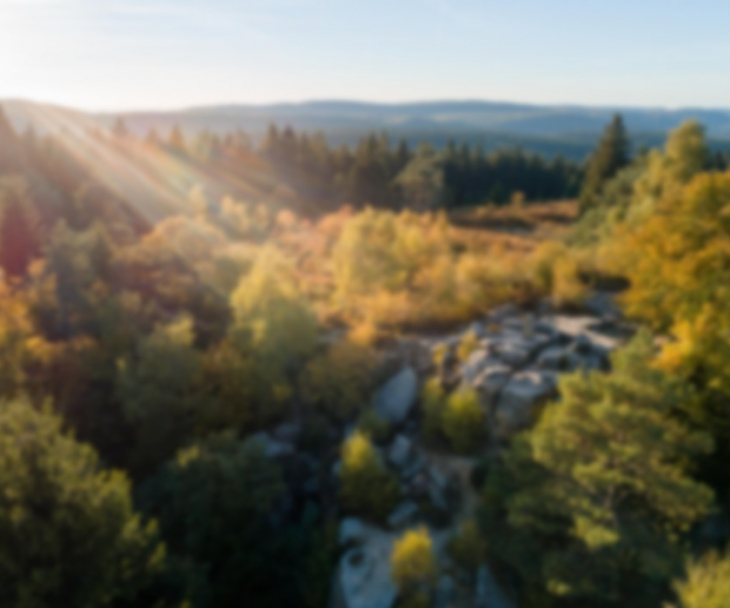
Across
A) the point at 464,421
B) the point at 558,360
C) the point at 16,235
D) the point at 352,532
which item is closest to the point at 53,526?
the point at 352,532

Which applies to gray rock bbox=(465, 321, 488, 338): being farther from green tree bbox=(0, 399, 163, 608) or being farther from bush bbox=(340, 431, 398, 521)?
green tree bbox=(0, 399, 163, 608)

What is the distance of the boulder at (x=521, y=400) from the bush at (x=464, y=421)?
85 cm

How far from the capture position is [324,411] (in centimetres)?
2117

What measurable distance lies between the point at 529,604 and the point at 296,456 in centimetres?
962

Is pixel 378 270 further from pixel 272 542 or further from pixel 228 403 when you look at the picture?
pixel 272 542

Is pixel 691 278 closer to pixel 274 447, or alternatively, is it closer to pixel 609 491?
pixel 609 491

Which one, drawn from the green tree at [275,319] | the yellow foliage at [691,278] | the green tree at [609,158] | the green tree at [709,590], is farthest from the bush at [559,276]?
the green tree at [609,158]

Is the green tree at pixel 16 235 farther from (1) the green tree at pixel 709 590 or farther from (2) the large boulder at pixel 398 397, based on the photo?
(1) the green tree at pixel 709 590

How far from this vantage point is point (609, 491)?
13.0 meters

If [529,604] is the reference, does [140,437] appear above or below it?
above

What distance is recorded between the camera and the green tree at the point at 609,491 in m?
12.3

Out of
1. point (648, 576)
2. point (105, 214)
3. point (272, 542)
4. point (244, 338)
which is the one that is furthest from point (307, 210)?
point (648, 576)

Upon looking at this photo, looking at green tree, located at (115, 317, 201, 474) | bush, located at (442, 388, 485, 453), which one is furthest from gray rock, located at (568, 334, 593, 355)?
green tree, located at (115, 317, 201, 474)

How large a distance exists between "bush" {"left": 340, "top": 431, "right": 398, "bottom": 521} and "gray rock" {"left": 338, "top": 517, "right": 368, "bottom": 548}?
389mm
